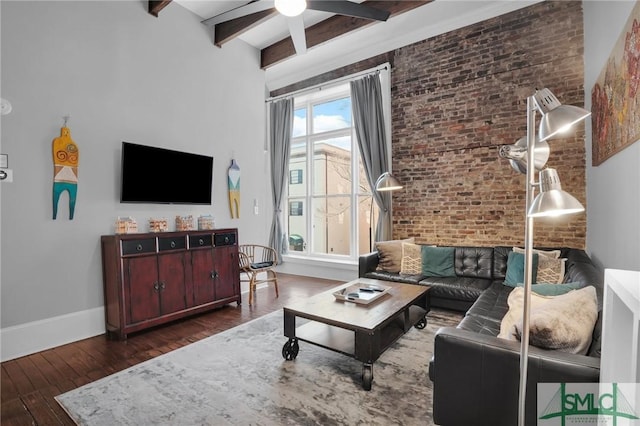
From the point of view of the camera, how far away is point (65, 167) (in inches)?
119

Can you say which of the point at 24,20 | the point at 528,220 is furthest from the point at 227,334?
the point at 24,20

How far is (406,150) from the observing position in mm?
4914

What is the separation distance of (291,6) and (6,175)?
282cm

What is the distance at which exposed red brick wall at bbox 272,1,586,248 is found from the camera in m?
3.78

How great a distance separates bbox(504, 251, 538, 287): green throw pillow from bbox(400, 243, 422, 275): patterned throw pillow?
101cm

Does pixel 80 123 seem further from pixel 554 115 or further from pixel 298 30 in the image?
pixel 554 115

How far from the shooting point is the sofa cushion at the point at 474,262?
391 centimetres

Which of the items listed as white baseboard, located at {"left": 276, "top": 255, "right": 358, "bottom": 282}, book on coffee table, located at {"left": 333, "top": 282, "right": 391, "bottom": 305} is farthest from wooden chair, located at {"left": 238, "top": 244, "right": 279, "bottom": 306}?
book on coffee table, located at {"left": 333, "top": 282, "right": 391, "bottom": 305}

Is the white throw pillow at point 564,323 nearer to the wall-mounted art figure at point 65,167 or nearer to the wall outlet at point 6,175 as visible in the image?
the wall-mounted art figure at point 65,167

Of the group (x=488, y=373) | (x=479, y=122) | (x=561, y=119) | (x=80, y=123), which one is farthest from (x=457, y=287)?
(x=80, y=123)

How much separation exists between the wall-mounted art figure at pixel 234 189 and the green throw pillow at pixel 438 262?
277 centimetres

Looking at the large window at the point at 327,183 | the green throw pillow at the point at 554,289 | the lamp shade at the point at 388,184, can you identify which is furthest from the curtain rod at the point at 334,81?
the green throw pillow at the point at 554,289

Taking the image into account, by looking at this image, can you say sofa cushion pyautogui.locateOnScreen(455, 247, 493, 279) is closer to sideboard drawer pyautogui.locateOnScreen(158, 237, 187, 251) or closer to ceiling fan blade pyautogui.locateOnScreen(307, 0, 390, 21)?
ceiling fan blade pyautogui.locateOnScreen(307, 0, 390, 21)

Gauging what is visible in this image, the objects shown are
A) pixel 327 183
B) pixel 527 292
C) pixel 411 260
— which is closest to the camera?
pixel 527 292
